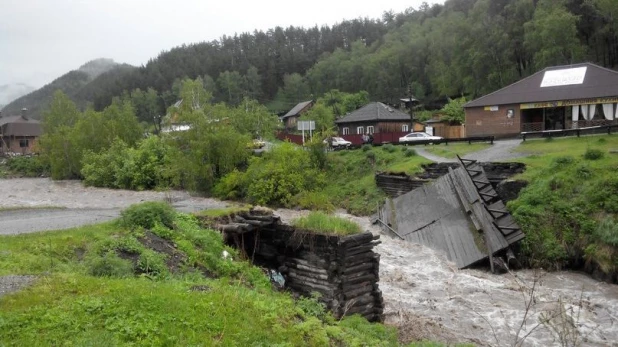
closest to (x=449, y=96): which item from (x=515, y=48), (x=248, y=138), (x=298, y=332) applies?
(x=515, y=48)

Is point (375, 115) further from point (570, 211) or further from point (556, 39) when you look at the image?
point (570, 211)

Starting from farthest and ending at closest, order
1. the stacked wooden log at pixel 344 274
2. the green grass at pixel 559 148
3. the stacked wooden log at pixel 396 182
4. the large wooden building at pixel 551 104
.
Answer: the large wooden building at pixel 551 104
the stacked wooden log at pixel 396 182
the green grass at pixel 559 148
the stacked wooden log at pixel 344 274

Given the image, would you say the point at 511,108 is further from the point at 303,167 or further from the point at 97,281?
the point at 97,281

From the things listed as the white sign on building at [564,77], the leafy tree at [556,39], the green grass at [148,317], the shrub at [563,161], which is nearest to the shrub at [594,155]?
the shrub at [563,161]

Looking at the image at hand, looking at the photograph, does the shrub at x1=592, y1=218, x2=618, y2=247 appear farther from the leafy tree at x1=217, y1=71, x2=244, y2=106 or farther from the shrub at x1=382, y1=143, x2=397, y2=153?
the leafy tree at x1=217, y1=71, x2=244, y2=106

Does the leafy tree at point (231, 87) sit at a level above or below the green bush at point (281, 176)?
above

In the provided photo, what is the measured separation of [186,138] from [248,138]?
496 centimetres

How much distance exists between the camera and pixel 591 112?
37594mm

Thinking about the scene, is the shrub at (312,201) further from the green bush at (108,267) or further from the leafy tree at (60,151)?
the leafy tree at (60,151)

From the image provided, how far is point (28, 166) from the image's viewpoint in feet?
204

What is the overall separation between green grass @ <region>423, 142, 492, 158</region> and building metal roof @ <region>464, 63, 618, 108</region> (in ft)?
27.7

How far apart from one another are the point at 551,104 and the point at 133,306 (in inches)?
1559

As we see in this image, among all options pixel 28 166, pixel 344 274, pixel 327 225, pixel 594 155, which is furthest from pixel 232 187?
pixel 28 166

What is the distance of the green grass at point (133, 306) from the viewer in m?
6.73
